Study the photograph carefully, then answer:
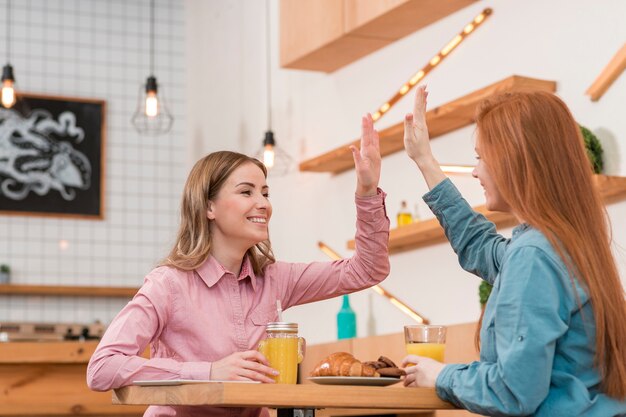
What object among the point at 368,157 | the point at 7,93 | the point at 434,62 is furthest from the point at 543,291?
the point at 7,93

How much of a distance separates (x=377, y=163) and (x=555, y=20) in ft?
6.01

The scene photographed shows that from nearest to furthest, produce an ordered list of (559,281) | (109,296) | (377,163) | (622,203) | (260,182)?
(559,281)
(377,163)
(260,182)
(622,203)
(109,296)

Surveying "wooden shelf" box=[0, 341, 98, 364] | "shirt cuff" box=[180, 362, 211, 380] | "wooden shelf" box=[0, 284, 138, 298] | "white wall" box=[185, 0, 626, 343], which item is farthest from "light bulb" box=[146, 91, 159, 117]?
"shirt cuff" box=[180, 362, 211, 380]

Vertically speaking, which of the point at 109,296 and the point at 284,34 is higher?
the point at 284,34

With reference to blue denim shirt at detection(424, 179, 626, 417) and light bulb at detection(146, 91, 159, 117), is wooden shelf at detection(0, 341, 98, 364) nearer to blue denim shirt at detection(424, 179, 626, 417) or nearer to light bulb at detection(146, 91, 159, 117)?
light bulb at detection(146, 91, 159, 117)

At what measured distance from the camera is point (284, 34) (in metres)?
5.54

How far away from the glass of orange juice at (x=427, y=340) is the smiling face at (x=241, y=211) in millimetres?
557

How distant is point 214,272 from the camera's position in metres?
2.56

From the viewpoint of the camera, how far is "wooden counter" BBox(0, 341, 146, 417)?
4.45 m

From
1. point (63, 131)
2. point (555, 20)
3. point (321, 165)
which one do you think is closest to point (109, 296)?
point (63, 131)

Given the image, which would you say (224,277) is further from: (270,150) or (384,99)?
(270,150)

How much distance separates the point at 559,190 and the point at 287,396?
650 mm

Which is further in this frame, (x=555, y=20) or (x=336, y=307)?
(x=336, y=307)

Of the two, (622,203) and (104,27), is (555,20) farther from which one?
(104,27)
